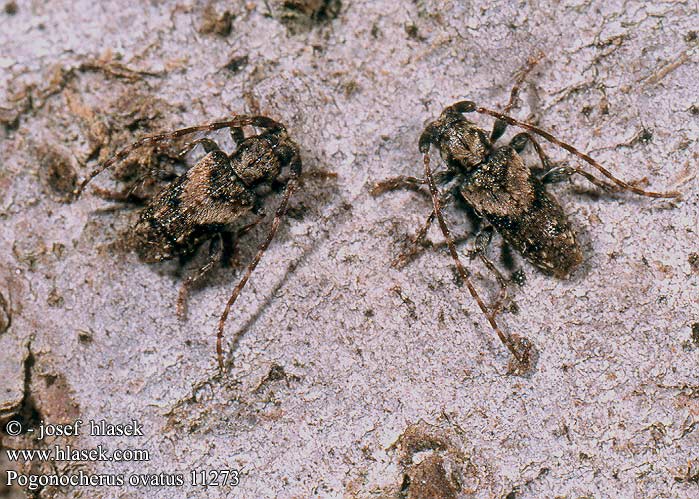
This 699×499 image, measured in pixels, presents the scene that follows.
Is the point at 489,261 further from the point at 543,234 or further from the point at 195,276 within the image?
the point at 195,276

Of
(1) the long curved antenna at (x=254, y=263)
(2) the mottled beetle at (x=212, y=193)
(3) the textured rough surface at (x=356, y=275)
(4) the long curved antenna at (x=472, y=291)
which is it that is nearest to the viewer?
(3) the textured rough surface at (x=356, y=275)

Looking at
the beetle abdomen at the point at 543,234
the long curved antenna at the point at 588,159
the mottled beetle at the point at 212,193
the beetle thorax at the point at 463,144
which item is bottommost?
the mottled beetle at the point at 212,193

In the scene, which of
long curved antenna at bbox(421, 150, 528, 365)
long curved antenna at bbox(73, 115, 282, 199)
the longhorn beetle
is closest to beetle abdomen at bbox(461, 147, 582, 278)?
the longhorn beetle

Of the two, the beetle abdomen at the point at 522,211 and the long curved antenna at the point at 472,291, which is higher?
the beetle abdomen at the point at 522,211

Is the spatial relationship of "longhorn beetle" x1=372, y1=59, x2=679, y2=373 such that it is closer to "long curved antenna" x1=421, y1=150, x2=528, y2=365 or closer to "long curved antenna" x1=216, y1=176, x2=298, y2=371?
"long curved antenna" x1=421, y1=150, x2=528, y2=365

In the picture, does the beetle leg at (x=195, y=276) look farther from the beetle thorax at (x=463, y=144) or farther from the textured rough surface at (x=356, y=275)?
the beetle thorax at (x=463, y=144)

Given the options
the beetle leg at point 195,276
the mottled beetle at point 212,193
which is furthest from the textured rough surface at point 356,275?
the mottled beetle at point 212,193
